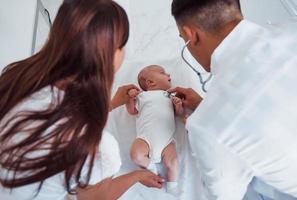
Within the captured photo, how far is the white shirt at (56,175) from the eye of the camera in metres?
0.83

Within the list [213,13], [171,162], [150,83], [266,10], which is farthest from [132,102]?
[266,10]

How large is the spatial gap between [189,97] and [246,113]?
0.63 metres

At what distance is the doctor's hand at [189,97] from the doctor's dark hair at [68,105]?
76 centimetres

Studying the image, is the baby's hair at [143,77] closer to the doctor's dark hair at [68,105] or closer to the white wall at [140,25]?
the white wall at [140,25]

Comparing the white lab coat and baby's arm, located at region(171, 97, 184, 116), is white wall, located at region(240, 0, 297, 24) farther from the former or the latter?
the white lab coat

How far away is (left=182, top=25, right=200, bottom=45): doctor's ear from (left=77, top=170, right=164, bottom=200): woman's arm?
56cm

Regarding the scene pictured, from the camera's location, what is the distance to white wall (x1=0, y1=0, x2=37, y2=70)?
1629 millimetres

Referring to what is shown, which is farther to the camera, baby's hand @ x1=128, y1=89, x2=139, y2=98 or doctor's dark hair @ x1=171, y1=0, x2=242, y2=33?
baby's hand @ x1=128, y1=89, x2=139, y2=98

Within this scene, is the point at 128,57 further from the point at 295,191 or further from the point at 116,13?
the point at 295,191

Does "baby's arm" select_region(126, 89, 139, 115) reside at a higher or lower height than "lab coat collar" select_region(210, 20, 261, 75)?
lower

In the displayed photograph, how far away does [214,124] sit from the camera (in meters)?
0.96

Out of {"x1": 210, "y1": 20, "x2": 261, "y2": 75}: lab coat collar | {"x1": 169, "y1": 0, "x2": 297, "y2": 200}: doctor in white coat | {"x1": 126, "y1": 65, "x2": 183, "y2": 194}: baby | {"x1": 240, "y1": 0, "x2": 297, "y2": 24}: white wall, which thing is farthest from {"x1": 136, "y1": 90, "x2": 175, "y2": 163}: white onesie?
{"x1": 240, "y1": 0, "x2": 297, "y2": 24}: white wall

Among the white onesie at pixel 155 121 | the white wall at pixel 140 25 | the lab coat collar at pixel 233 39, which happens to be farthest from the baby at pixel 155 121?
A: the lab coat collar at pixel 233 39

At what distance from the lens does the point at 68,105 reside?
0.80 m
